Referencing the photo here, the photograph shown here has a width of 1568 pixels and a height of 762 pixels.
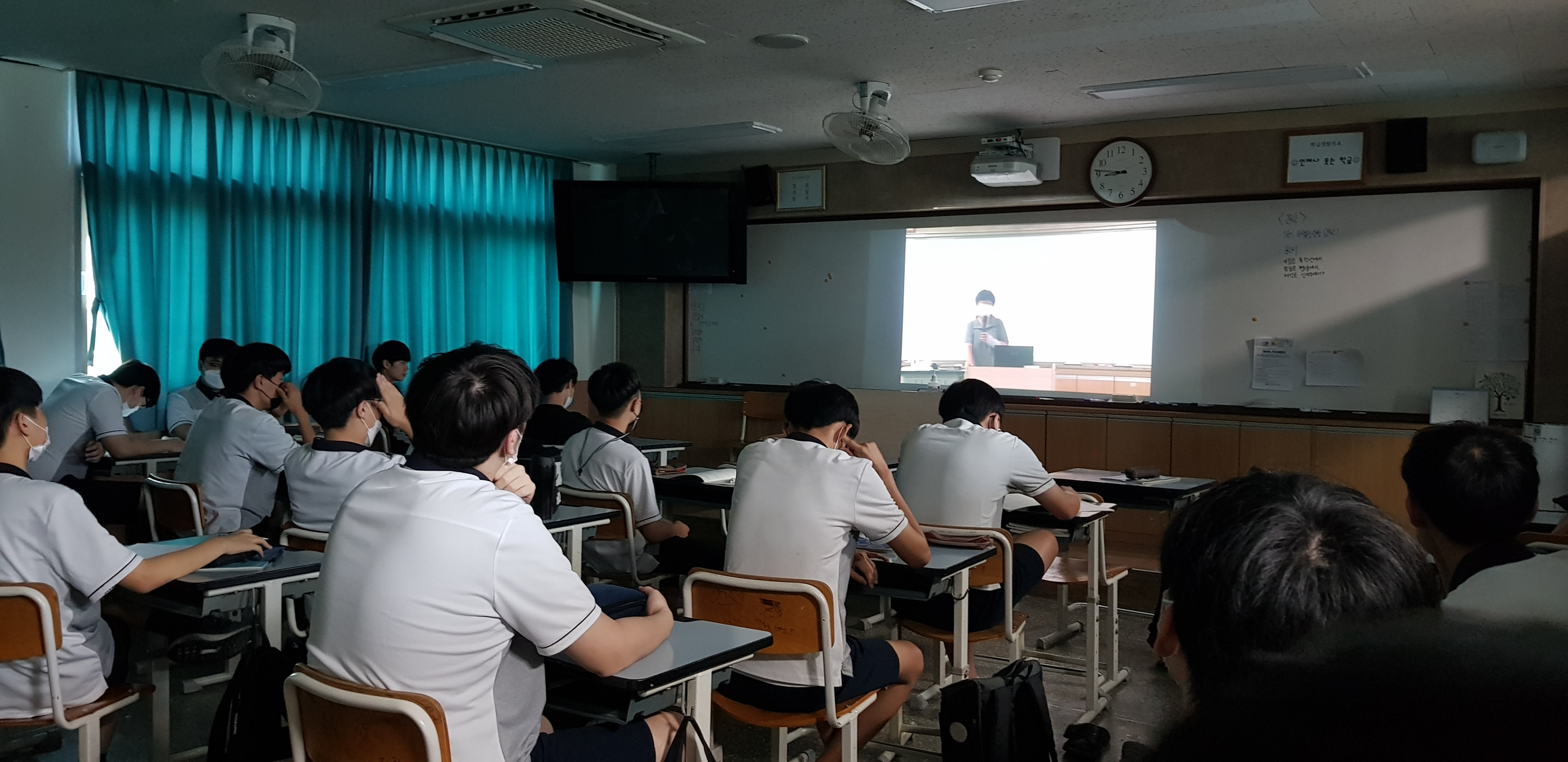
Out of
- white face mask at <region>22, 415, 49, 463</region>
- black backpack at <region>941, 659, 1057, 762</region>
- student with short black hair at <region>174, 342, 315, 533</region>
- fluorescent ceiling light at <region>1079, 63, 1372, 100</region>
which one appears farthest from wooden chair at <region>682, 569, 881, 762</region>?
fluorescent ceiling light at <region>1079, 63, 1372, 100</region>

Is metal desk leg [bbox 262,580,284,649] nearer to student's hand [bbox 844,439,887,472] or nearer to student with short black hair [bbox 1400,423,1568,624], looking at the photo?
student's hand [bbox 844,439,887,472]

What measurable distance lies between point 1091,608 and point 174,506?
3451 mm

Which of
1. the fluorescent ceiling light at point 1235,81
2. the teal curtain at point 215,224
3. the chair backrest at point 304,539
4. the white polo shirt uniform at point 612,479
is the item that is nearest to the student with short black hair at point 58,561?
the chair backrest at point 304,539

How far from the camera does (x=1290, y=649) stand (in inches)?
15.2

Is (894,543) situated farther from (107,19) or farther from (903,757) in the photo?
(107,19)

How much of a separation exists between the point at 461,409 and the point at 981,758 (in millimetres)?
1710

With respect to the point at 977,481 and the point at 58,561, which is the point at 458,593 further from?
the point at 977,481

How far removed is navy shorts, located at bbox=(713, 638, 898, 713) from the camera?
268cm

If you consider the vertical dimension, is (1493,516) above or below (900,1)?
below

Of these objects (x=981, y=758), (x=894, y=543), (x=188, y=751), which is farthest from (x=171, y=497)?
(x=981, y=758)

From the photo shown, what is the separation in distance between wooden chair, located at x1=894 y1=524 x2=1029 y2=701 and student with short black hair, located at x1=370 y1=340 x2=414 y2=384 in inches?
175

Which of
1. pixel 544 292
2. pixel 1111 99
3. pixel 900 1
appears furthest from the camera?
pixel 544 292

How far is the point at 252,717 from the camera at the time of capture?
87.7 inches

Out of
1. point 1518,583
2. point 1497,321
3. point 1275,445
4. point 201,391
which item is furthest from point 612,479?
point 1497,321
